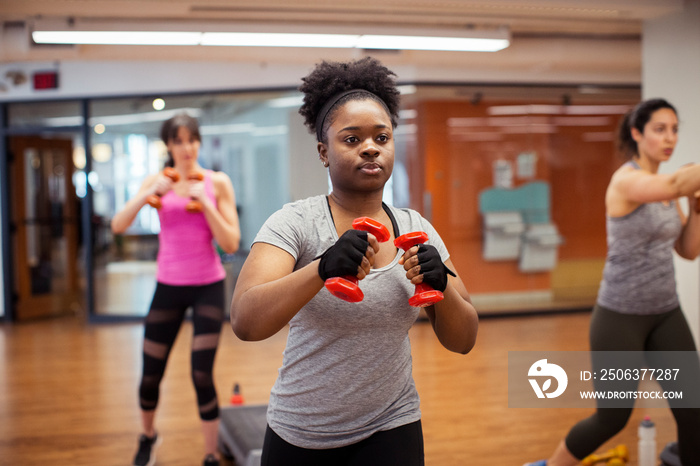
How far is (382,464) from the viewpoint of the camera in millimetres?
1360

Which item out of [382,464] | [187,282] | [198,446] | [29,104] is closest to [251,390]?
[198,446]

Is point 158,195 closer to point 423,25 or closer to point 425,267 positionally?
point 425,267

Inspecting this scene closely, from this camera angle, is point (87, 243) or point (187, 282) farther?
Answer: point (87, 243)

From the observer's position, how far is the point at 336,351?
4.37ft

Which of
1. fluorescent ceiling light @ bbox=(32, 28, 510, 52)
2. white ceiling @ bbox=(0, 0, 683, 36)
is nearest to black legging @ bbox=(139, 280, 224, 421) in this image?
white ceiling @ bbox=(0, 0, 683, 36)

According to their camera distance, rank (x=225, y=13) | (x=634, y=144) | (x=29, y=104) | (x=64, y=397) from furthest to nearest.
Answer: (x=29, y=104)
(x=225, y=13)
(x=64, y=397)
(x=634, y=144)

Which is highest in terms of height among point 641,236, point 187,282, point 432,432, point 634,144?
point 634,144

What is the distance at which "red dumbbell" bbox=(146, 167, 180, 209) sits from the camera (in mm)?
2908

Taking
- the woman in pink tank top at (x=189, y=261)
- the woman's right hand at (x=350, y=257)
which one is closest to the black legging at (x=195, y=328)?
the woman in pink tank top at (x=189, y=261)

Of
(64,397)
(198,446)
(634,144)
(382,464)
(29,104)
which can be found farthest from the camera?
(29,104)

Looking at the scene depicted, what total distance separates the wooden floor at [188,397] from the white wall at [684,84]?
86 cm

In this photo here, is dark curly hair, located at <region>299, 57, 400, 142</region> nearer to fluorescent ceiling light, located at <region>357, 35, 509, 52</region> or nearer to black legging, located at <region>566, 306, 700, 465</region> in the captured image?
black legging, located at <region>566, 306, 700, 465</region>

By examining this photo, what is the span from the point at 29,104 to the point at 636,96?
671cm

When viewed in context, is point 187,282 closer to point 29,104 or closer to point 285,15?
point 285,15
